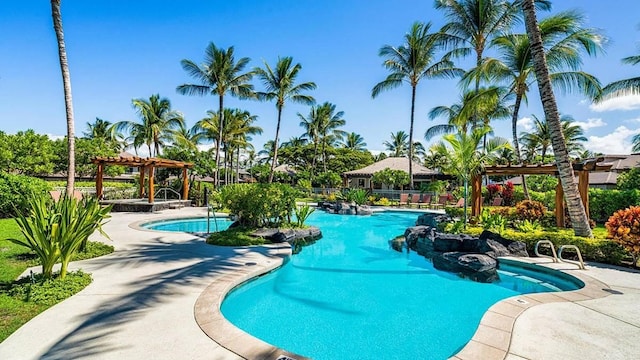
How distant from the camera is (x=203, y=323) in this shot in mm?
3867

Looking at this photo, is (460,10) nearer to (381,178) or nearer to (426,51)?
(426,51)

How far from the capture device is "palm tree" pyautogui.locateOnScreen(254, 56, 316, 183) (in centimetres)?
2455

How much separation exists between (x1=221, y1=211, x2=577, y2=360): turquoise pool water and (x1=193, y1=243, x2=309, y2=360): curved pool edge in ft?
0.75

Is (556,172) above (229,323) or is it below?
above

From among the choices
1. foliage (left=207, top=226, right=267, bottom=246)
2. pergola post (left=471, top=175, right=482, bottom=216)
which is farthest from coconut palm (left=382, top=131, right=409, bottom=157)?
foliage (left=207, top=226, right=267, bottom=246)

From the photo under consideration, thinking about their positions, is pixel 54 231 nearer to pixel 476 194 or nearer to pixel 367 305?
pixel 367 305

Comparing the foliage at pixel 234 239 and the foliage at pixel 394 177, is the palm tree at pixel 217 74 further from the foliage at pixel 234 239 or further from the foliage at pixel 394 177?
the foliage at pixel 234 239

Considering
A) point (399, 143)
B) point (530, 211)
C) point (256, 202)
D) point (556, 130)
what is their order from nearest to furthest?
point (556, 130) < point (256, 202) < point (530, 211) < point (399, 143)

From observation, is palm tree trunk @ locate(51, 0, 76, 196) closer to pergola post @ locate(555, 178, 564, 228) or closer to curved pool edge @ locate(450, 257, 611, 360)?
curved pool edge @ locate(450, 257, 611, 360)

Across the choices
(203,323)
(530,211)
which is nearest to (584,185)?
(530,211)

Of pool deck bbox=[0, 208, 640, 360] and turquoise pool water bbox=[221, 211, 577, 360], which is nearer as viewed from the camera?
pool deck bbox=[0, 208, 640, 360]

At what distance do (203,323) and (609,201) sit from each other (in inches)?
693

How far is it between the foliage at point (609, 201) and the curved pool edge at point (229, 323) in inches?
623

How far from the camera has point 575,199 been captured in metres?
8.07
